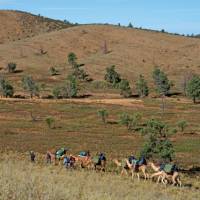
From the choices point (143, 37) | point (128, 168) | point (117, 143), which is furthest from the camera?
point (143, 37)

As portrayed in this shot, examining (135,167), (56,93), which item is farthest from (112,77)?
(135,167)

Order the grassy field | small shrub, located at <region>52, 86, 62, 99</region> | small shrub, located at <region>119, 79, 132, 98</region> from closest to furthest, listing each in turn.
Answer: the grassy field → small shrub, located at <region>52, 86, 62, 99</region> → small shrub, located at <region>119, 79, 132, 98</region>

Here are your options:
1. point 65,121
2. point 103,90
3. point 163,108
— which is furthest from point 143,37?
point 65,121

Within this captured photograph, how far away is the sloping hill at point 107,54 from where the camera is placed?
498 ft

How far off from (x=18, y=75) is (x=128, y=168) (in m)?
118

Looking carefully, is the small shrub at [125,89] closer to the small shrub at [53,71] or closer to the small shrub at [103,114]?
the small shrub at [53,71]

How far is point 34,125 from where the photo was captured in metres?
72.6

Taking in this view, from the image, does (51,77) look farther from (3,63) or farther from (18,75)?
(3,63)

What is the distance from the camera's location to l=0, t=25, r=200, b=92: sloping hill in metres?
152

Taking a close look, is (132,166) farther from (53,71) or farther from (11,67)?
(11,67)

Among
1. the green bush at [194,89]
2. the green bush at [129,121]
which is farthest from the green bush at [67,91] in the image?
the green bush at [129,121]

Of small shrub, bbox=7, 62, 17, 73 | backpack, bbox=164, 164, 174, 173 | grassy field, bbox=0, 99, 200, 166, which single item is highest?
small shrub, bbox=7, 62, 17, 73

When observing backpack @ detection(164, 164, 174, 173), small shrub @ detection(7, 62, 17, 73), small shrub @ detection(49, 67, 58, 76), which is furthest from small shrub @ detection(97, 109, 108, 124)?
small shrub @ detection(7, 62, 17, 73)

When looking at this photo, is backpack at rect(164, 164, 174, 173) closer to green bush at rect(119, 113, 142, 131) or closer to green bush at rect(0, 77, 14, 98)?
green bush at rect(119, 113, 142, 131)
